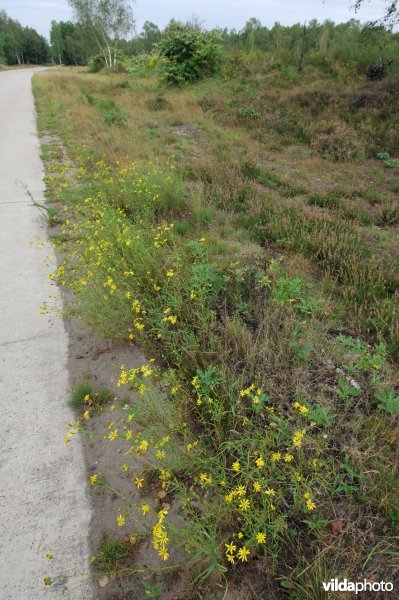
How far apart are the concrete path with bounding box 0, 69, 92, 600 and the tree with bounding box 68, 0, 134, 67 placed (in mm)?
38806

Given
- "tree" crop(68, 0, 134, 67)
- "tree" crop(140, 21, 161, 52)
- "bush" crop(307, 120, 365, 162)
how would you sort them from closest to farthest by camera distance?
1. "bush" crop(307, 120, 365, 162)
2. "tree" crop(68, 0, 134, 67)
3. "tree" crop(140, 21, 161, 52)

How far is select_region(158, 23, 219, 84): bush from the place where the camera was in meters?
17.3

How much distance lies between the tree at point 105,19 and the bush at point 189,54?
20.3 m

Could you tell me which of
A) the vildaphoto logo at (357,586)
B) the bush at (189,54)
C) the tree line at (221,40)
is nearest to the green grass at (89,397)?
the vildaphoto logo at (357,586)

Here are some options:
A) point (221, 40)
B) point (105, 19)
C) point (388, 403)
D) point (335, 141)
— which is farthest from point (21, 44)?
point (388, 403)

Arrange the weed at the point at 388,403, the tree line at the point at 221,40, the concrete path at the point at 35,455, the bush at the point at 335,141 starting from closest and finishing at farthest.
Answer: the concrete path at the point at 35,455, the weed at the point at 388,403, the bush at the point at 335,141, the tree line at the point at 221,40

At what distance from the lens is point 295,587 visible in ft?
5.79

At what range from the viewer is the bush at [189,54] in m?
17.3

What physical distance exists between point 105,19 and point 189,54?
25.1 m

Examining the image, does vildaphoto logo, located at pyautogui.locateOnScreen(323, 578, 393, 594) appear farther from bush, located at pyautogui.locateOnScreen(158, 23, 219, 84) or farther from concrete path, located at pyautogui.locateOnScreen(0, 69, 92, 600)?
bush, located at pyautogui.locateOnScreen(158, 23, 219, 84)

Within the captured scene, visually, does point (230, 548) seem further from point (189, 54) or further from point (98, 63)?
point (98, 63)

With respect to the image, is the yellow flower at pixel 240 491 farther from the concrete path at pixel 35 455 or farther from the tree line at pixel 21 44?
the tree line at pixel 21 44

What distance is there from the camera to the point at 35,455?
255cm

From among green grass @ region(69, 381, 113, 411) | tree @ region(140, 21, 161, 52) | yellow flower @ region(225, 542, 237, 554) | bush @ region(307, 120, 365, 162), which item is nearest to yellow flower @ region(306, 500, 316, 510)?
yellow flower @ region(225, 542, 237, 554)
